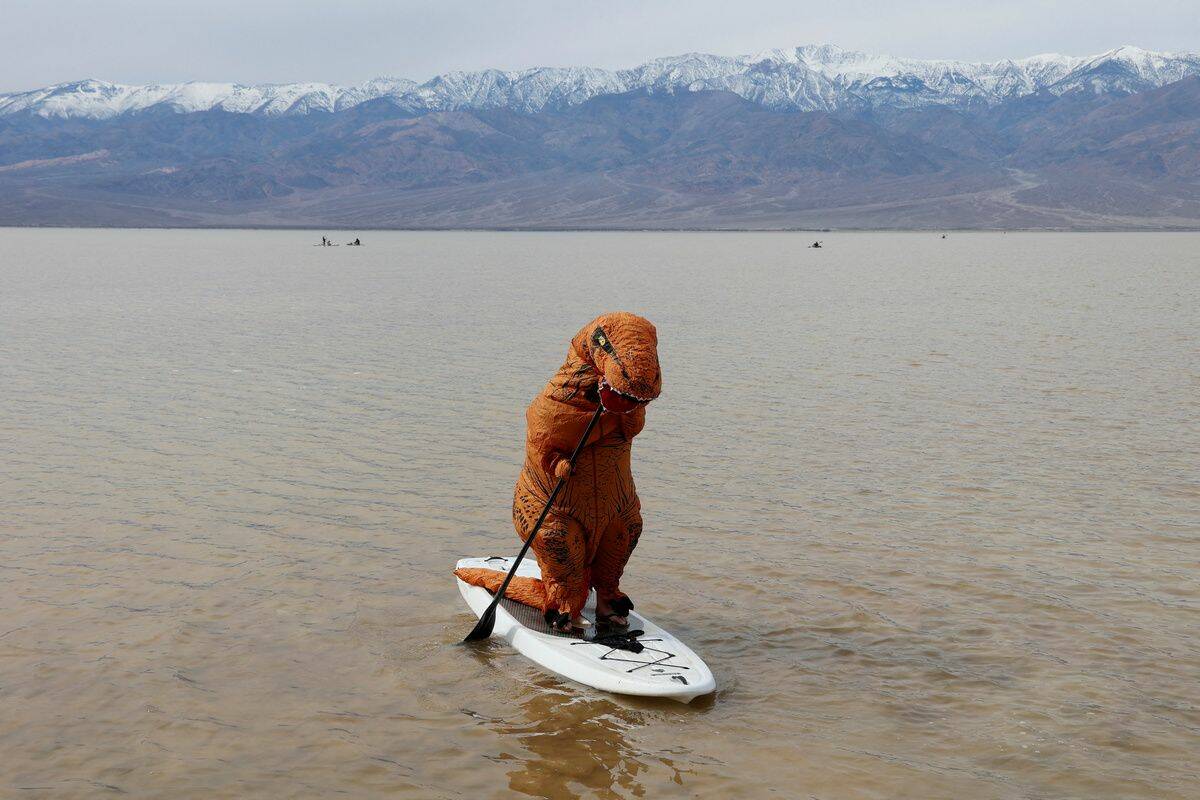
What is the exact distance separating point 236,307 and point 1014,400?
24.1 meters

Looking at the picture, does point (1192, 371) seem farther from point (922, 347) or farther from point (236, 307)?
point (236, 307)

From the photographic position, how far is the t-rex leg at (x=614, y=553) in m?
7.20

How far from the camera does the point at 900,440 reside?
526 inches

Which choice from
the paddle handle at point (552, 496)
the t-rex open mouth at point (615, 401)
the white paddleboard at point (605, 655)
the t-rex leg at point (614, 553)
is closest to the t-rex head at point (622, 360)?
the t-rex open mouth at point (615, 401)

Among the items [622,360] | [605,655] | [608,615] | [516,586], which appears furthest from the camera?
[516,586]

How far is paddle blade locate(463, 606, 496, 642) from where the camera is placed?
24.0ft

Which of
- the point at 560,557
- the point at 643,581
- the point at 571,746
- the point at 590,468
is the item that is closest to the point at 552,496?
the point at 590,468

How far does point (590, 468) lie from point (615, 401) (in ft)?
1.97

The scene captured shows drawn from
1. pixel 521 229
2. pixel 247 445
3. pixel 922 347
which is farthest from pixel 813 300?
pixel 521 229

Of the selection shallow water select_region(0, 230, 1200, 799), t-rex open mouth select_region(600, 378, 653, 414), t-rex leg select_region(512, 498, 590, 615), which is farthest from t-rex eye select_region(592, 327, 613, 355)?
shallow water select_region(0, 230, 1200, 799)

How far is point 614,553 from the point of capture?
7.25 m

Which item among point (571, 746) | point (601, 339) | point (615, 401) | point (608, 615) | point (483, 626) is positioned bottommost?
point (571, 746)

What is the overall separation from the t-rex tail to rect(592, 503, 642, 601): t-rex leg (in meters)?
0.43

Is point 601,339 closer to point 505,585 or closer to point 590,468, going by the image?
point 590,468
